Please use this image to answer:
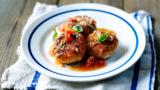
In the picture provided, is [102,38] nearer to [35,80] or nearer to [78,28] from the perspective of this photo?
[78,28]

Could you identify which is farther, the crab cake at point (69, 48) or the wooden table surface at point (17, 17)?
the wooden table surface at point (17, 17)

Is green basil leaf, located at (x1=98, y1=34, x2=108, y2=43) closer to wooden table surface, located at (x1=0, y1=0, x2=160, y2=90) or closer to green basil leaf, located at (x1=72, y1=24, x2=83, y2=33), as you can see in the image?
green basil leaf, located at (x1=72, y1=24, x2=83, y2=33)

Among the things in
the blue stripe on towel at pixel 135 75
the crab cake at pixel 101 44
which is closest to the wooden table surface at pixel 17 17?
the blue stripe on towel at pixel 135 75

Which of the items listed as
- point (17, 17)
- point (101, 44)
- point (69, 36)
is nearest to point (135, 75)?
point (101, 44)

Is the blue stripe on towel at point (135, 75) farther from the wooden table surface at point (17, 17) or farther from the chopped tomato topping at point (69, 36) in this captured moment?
the chopped tomato topping at point (69, 36)

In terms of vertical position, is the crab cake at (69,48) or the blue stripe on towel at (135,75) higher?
the crab cake at (69,48)

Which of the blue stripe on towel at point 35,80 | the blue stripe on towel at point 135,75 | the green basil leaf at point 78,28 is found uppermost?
the green basil leaf at point 78,28

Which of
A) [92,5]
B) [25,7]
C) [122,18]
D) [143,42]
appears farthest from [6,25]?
[143,42]
